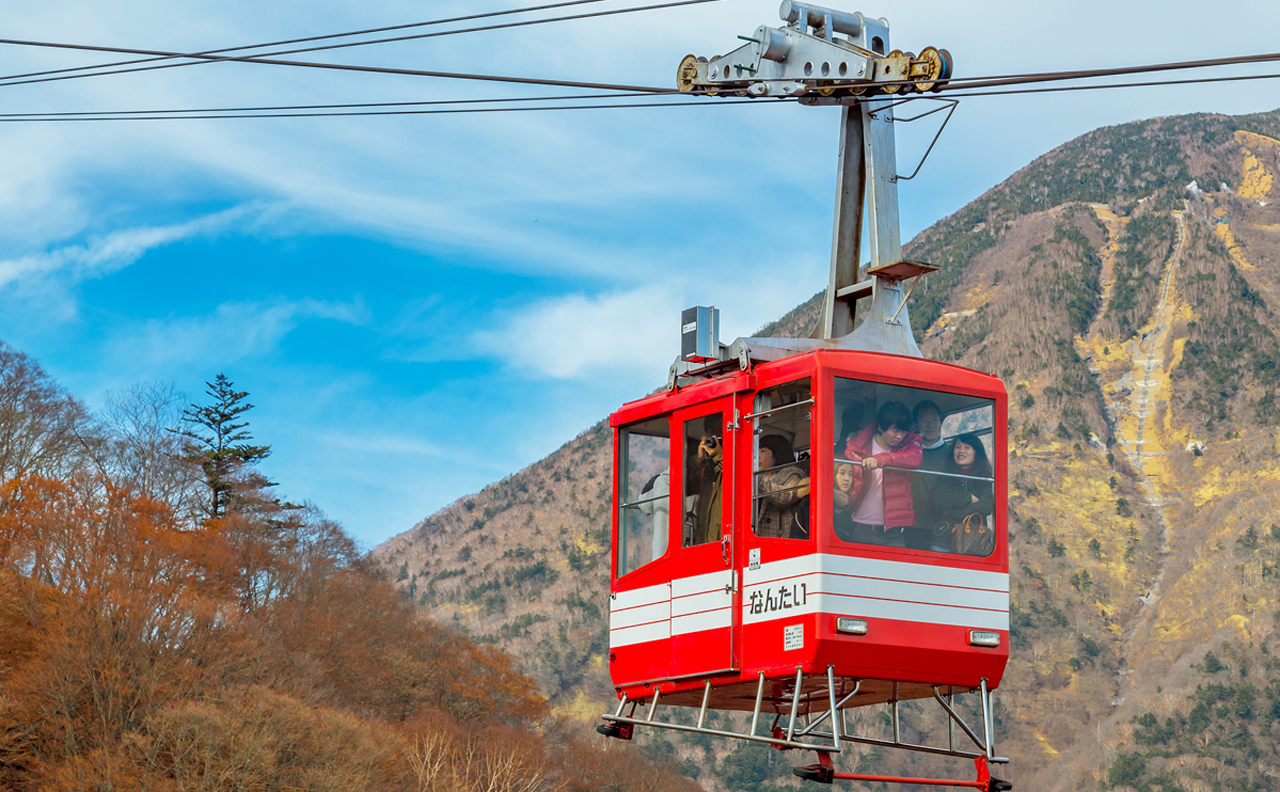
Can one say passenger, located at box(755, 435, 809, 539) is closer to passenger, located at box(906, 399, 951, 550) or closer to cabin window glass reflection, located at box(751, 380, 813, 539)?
cabin window glass reflection, located at box(751, 380, 813, 539)

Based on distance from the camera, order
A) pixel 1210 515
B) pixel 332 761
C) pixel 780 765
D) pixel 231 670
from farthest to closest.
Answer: pixel 1210 515
pixel 780 765
pixel 231 670
pixel 332 761

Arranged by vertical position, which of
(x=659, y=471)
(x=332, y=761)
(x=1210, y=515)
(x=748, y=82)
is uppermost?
(x=1210, y=515)

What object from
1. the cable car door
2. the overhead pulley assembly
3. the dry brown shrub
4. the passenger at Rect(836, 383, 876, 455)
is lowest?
the dry brown shrub

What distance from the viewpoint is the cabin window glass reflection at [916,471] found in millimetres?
12430

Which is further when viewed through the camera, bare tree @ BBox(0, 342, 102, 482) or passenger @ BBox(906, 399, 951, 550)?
bare tree @ BBox(0, 342, 102, 482)

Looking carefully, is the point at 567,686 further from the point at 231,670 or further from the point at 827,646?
the point at 827,646

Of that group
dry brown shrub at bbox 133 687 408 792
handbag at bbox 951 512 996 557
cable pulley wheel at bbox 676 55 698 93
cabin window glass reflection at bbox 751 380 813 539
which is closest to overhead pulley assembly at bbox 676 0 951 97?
cable pulley wheel at bbox 676 55 698 93

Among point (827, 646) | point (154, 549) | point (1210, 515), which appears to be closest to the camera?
point (827, 646)

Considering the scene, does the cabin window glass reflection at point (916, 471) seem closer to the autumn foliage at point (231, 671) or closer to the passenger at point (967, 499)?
the passenger at point (967, 499)

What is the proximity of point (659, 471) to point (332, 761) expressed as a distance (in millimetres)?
43895

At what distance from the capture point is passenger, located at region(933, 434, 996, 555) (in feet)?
41.9

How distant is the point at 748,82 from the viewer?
14.8 m

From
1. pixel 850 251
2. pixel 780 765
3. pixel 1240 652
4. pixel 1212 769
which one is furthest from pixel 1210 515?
pixel 850 251

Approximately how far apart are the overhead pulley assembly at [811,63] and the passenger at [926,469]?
3119mm
